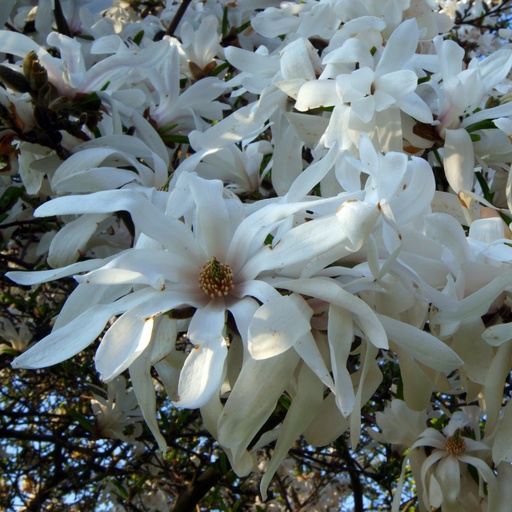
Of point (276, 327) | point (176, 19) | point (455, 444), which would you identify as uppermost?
point (276, 327)

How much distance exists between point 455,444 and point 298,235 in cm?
62

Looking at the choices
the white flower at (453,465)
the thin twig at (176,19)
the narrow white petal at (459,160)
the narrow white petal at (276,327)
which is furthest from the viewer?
the thin twig at (176,19)

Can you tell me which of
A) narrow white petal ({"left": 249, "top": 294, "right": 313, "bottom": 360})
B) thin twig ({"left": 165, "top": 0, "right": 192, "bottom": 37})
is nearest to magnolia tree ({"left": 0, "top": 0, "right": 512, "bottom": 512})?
narrow white petal ({"left": 249, "top": 294, "right": 313, "bottom": 360})

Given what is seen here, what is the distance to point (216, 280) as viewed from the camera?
623 millimetres

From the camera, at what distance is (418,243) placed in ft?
2.07

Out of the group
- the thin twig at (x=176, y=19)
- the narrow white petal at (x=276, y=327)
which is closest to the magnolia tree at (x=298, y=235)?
the narrow white petal at (x=276, y=327)

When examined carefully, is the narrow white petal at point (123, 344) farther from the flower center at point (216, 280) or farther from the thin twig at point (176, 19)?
the thin twig at point (176, 19)

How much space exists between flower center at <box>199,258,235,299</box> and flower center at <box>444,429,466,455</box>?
0.57 metres

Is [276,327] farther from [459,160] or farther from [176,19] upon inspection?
[176,19]

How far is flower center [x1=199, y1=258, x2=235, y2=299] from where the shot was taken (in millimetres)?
622

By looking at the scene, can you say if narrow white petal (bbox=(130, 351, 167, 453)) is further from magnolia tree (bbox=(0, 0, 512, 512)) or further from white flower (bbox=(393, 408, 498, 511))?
white flower (bbox=(393, 408, 498, 511))

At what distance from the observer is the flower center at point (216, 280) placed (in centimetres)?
62

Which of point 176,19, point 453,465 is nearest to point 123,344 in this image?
point 453,465

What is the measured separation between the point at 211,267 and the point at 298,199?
0.34ft
